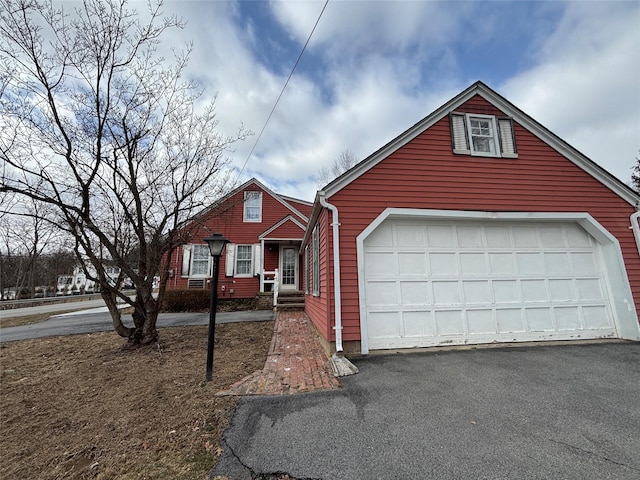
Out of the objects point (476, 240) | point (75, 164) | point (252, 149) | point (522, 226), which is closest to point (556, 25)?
point (522, 226)

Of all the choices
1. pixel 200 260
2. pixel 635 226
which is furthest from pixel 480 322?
pixel 200 260

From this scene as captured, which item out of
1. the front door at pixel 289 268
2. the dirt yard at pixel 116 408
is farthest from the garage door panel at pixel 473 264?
the front door at pixel 289 268

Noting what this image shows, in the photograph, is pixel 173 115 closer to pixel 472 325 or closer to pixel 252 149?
pixel 252 149

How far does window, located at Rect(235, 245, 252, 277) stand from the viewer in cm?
1388

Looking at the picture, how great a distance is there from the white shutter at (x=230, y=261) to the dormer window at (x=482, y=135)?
1120 centimetres

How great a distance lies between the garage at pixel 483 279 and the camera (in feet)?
17.3

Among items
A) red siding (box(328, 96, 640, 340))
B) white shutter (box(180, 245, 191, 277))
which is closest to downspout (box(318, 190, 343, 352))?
red siding (box(328, 96, 640, 340))

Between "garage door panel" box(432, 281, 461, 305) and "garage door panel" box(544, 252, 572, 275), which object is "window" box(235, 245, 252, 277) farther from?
"garage door panel" box(544, 252, 572, 275)

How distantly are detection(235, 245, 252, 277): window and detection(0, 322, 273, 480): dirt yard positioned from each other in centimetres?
756

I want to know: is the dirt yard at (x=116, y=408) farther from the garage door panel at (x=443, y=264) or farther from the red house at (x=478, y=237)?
the garage door panel at (x=443, y=264)

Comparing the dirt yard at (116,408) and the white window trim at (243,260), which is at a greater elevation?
the white window trim at (243,260)

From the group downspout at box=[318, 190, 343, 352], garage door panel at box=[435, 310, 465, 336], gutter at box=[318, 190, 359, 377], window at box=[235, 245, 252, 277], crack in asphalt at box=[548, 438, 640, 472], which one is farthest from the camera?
window at box=[235, 245, 252, 277]

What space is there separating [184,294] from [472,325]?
11.1m

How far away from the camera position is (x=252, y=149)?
8.12 meters
